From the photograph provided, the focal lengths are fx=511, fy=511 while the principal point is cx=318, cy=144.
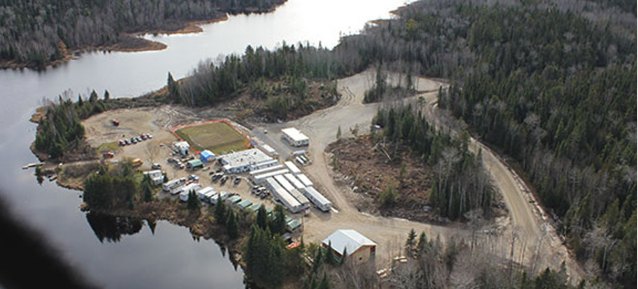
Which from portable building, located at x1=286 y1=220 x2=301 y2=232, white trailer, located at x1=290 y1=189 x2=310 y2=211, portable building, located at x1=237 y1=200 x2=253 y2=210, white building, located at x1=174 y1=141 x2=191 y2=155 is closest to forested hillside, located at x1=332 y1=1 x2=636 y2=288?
white trailer, located at x1=290 y1=189 x2=310 y2=211

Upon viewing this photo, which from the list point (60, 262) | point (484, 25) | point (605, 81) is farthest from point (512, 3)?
point (60, 262)

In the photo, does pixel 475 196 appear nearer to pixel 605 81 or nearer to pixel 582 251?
pixel 582 251

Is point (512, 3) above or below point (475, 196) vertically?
above

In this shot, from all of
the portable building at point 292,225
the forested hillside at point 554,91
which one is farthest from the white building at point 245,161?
the forested hillside at point 554,91

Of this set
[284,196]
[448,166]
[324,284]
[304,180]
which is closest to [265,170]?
[304,180]

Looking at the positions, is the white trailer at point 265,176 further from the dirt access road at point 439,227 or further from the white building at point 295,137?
the white building at point 295,137
